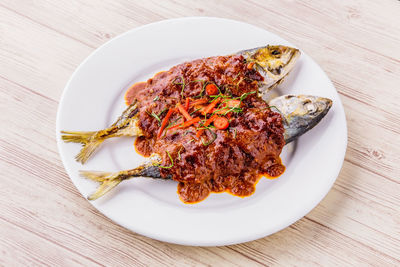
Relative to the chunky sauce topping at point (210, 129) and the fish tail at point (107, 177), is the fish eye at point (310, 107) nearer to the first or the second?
the chunky sauce topping at point (210, 129)

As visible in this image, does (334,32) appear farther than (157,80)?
Yes

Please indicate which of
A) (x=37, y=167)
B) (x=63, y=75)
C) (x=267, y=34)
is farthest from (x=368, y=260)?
(x=63, y=75)

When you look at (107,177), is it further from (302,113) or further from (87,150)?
(302,113)

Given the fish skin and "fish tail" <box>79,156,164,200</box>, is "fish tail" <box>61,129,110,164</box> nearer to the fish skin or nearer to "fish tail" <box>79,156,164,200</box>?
"fish tail" <box>79,156,164,200</box>

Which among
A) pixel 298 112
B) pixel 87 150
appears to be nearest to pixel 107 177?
pixel 87 150

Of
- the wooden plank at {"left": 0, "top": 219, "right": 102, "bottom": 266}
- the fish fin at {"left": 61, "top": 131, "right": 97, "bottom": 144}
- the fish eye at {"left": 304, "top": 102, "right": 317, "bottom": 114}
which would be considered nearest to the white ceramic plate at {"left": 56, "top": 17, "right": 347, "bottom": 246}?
the fish fin at {"left": 61, "top": 131, "right": 97, "bottom": 144}

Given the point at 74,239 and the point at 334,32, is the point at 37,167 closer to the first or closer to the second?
the point at 74,239
